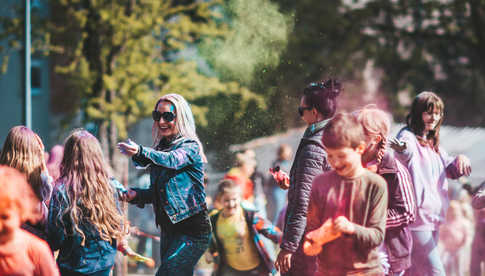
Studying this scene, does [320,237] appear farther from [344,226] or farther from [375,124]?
[375,124]

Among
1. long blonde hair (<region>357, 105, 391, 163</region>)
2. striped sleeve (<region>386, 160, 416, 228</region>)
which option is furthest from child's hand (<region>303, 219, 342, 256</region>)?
striped sleeve (<region>386, 160, 416, 228</region>)

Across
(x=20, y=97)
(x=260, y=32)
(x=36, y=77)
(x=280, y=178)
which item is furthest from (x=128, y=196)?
(x=36, y=77)

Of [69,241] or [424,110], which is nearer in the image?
[69,241]

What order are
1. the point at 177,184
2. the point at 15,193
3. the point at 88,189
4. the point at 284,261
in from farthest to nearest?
the point at 177,184 → the point at 88,189 → the point at 284,261 → the point at 15,193

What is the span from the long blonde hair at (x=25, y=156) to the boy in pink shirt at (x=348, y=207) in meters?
2.13

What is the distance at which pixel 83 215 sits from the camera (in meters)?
4.44

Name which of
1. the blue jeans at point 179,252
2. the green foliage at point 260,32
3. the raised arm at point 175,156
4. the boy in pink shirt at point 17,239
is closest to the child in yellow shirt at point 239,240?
the blue jeans at point 179,252

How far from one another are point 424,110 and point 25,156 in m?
3.36

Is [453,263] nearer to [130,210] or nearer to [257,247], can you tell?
[257,247]

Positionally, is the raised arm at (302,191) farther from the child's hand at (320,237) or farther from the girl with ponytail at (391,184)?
the child's hand at (320,237)

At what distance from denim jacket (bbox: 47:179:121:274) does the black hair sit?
180 centimetres

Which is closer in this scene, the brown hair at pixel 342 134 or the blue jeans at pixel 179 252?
the brown hair at pixel 342 134

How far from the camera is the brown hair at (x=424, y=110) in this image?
18.5ft

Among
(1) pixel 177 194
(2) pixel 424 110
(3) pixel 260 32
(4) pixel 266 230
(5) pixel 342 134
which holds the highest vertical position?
(3) pixel 260 32
